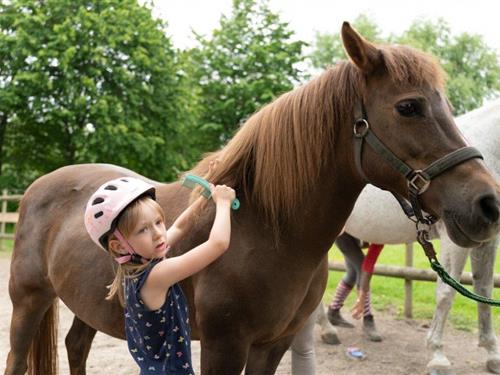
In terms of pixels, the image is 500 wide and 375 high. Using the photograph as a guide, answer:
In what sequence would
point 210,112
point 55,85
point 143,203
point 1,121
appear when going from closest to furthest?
point 143,203
point 55,85
point 1,121
point 210,112

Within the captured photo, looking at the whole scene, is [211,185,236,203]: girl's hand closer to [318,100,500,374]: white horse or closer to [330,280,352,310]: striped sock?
[318,100,500,374]: white horse

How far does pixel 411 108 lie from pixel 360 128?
201 millimetres

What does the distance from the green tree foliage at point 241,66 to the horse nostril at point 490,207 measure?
2034 cm

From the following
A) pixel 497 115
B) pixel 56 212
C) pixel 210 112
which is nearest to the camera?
pixel 56 212

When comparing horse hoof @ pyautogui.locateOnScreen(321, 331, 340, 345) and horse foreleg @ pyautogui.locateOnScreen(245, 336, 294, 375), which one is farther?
horse hoof @ pyautogui.locateOnScreen(321, 331, 340, 345)

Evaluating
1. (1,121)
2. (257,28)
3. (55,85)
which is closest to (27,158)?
(1,121)

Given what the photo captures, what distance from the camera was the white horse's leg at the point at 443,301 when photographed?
378 cm

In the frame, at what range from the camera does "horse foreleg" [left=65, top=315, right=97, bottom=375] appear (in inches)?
128

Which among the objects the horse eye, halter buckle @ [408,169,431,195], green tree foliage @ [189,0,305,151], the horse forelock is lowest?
halter buckle @ [408,169,431,195]

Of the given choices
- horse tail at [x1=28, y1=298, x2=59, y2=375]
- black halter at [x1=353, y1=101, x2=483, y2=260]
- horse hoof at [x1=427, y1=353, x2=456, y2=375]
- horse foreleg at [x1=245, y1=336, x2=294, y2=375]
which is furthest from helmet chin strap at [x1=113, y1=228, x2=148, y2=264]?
horse hoof at [x1=427, y1=353, x2=456, y2=375]

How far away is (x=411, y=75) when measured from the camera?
1776mm

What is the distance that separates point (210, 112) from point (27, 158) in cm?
815

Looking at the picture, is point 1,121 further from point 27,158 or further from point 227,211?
point 227,211

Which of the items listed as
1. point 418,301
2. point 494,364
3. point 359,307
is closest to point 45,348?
point 359,307
